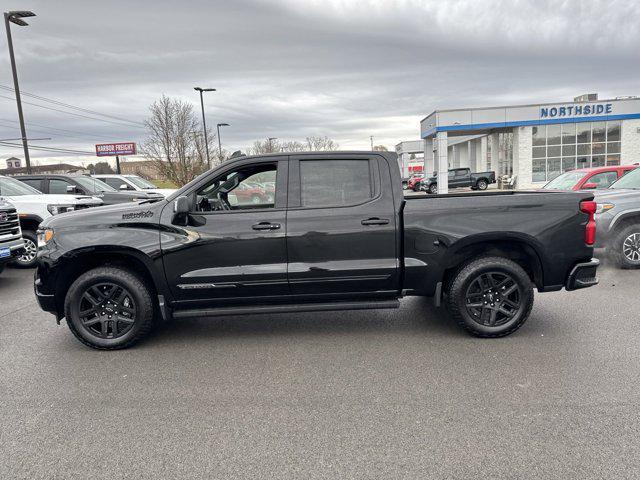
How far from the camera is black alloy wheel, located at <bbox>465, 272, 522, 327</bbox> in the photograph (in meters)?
4.71

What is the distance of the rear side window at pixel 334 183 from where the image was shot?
4.66m

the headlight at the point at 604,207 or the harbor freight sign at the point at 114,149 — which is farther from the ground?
the harbor freight sign at the point at 114,149

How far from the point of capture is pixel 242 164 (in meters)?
4.72

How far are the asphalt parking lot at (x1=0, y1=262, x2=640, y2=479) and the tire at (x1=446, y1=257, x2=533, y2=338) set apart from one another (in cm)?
18

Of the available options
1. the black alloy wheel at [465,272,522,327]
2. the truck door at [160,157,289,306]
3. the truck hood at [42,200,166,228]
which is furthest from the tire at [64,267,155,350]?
the black alloy wheel at [465,272,522,327]

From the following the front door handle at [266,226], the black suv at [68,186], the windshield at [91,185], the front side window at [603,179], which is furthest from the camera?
the windshield at [91,185]

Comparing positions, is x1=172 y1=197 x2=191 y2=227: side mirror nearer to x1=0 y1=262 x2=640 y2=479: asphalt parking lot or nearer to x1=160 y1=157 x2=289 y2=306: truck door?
x1=160 y1=157 x2=289 y2=306: truck door

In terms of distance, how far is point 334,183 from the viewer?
15.5 feet

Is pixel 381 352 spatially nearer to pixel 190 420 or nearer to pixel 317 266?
pixel 317 266

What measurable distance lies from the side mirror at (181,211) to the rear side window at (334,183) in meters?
1.11

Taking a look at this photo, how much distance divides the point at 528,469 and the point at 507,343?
2.07 metres

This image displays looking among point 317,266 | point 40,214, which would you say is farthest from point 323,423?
point 40,214

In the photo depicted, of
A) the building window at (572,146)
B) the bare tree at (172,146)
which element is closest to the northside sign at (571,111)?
the building window at (572,146)

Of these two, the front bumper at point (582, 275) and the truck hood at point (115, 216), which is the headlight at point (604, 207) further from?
the truck hood at point (115, 216)
